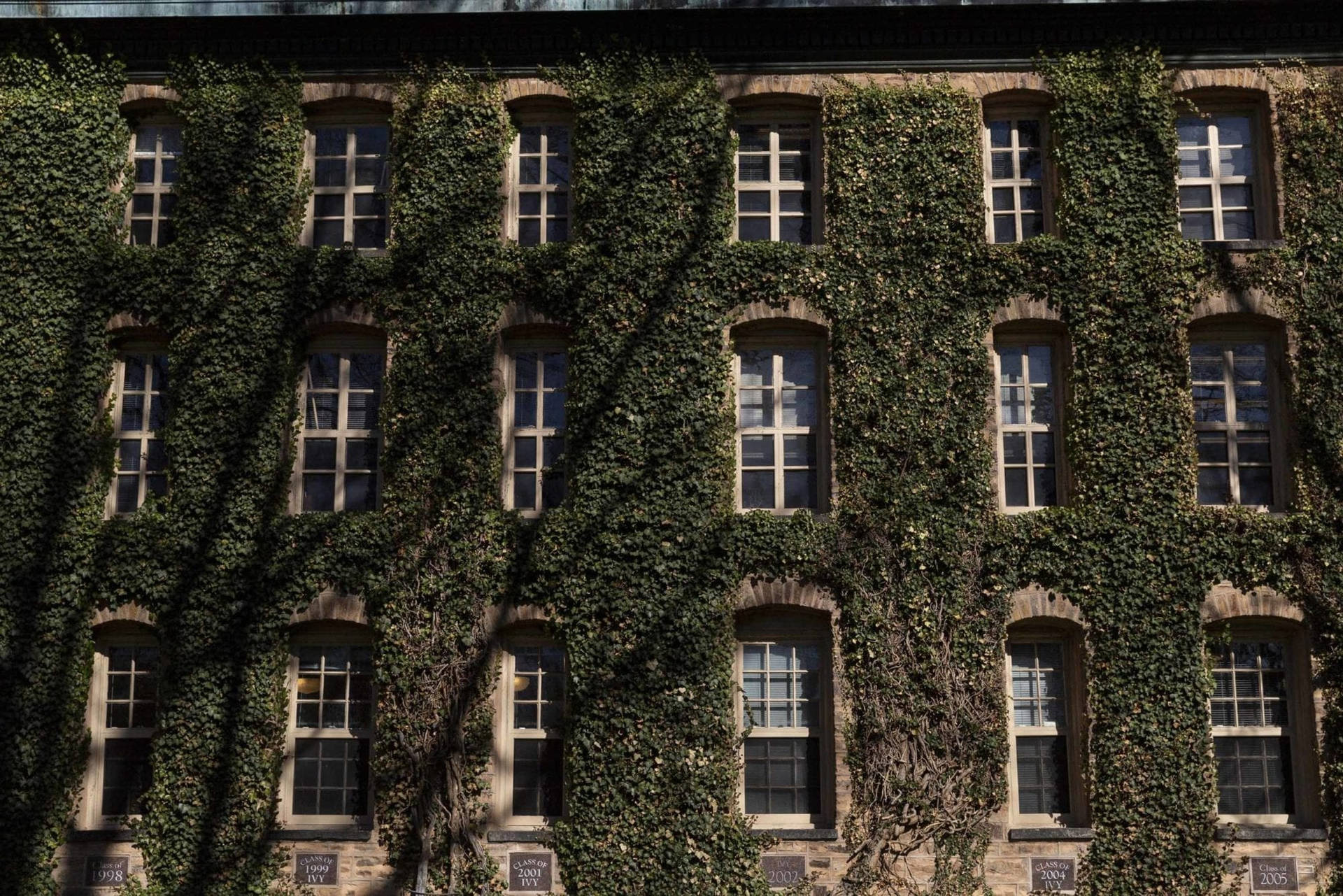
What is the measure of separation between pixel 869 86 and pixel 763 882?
9.08m

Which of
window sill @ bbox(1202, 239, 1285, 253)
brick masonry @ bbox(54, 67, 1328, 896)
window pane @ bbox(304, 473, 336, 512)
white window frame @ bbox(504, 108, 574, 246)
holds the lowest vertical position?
brick masonry @ bbox(54, 67, 1328, 896)

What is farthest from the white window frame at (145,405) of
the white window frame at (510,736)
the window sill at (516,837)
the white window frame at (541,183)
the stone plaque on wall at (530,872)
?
the stone plaque on wall at (530,872)

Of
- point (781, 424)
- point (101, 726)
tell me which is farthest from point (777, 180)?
point (101, 726)

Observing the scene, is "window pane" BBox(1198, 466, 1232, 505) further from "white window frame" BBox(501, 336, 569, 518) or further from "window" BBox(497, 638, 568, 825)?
"window" BBox(497, 638, 568, 825)

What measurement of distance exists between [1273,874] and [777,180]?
9.37 m

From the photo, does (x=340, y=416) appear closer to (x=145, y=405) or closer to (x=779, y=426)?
(x=145, y=405)

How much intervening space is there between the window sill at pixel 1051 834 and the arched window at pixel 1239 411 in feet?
13.0

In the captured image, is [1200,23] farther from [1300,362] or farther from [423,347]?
[423,347]

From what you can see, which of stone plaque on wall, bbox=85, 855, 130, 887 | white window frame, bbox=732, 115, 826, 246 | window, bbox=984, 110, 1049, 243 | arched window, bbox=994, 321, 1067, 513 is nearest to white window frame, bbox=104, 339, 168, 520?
stone plaque on wall, bbox=85, 855, 130, 887

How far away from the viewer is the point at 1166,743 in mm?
13438

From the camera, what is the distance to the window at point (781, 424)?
47.3 ft

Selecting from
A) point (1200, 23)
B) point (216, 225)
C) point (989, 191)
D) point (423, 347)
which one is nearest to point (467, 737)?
point (423, 347)

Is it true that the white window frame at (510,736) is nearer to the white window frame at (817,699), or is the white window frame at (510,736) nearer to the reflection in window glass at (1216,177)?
the white window frame at (817,699)

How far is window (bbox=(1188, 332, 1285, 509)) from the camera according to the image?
47.1 feet
